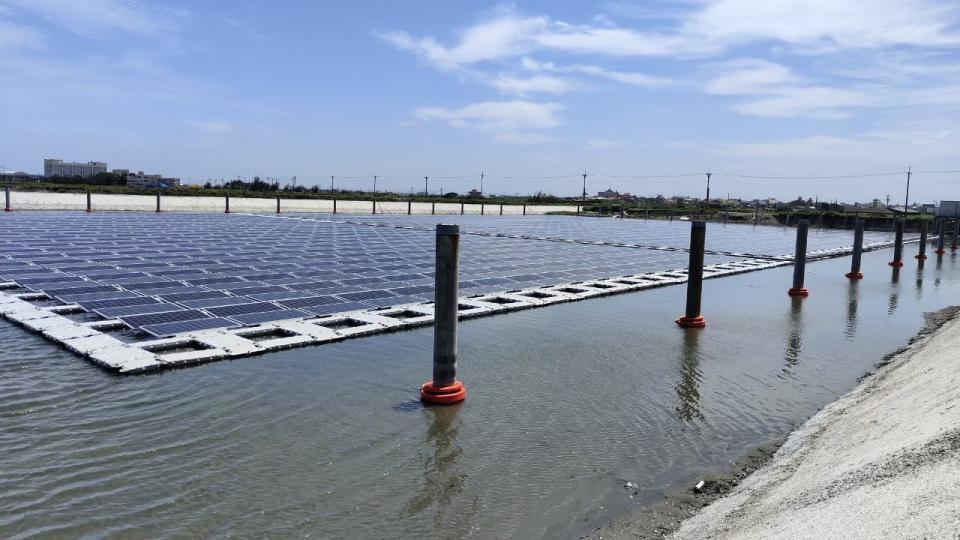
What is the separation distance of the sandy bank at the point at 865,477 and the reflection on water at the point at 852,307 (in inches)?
215

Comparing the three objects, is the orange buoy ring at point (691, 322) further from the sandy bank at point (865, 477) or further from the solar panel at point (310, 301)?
the solar panel at point (310, 301)

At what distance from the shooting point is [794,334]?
1266 centimetres

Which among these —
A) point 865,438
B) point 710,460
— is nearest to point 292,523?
point 710,460

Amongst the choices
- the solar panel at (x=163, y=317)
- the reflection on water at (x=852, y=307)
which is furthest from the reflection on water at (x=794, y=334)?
the solar panel at (x=163, y=317)

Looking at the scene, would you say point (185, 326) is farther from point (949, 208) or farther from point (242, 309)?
point (949, 208)

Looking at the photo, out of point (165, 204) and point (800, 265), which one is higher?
point (165, 204)

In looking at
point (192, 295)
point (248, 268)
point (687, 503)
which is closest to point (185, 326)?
point (192, 295)

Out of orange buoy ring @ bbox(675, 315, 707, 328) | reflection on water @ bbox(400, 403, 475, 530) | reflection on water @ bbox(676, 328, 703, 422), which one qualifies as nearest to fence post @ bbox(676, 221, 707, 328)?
orange buoy ring @ bbox(675, 315, 707, 328)

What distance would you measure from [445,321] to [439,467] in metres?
2.05

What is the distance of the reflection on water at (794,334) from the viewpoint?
→ 10594mm

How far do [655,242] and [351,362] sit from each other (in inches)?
997

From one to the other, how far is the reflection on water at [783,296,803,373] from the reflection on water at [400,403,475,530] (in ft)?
17.9

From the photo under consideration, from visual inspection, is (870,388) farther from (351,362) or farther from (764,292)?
(764,292)

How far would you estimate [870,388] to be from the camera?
865 cm
